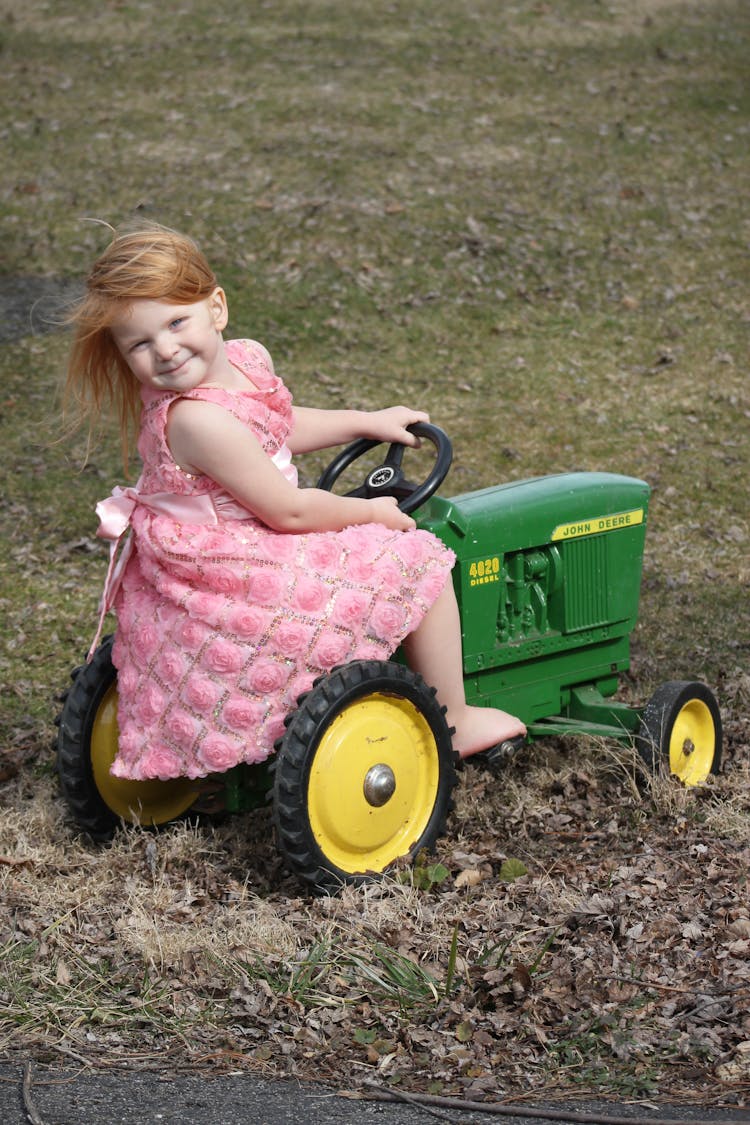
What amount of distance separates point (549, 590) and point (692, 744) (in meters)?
0.75

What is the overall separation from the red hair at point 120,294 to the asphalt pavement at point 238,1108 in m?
1.94

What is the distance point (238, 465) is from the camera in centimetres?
393

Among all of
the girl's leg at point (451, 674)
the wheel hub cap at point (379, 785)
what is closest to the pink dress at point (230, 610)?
the girl's leg at point (451, 674)

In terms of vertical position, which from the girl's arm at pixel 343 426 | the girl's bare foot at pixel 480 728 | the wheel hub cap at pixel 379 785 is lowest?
the girl's bare foot at pixel 480 728

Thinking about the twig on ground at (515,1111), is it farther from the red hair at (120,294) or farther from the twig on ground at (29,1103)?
the red hair at (120,294)

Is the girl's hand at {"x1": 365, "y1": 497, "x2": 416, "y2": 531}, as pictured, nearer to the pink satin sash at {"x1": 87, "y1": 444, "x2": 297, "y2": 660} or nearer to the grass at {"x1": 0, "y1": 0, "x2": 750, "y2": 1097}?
the pink satin sash at {"x1": 87, "y1": 444, "x2": 297, "y2": 660}

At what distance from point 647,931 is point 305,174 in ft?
31.7

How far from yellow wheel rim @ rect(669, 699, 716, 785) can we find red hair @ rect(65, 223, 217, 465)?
2.16 metres

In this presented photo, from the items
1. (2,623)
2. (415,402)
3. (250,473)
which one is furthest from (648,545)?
(250,473)

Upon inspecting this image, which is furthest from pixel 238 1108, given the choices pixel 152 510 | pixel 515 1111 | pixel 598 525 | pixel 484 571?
pixel 598 525

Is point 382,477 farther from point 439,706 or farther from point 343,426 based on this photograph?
point 439,706

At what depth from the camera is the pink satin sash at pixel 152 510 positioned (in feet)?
13.2

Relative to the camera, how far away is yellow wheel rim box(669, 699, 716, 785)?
4730 mm

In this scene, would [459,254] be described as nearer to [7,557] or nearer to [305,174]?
[305,174]
